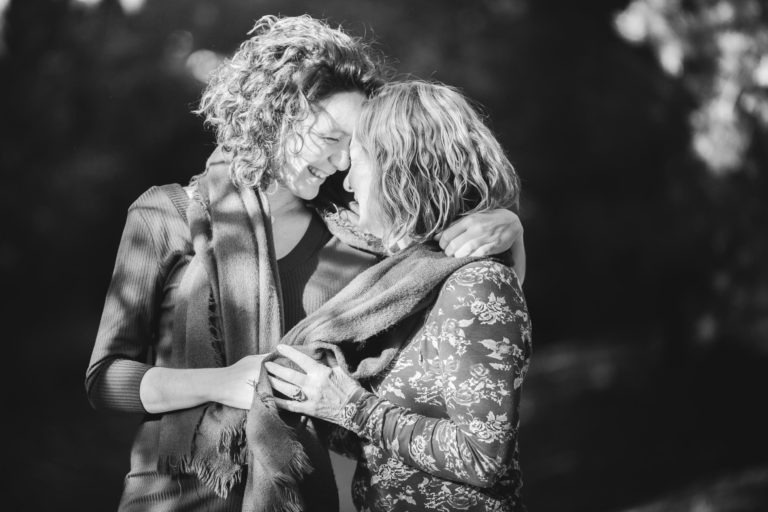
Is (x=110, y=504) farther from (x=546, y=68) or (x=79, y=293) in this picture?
(x=546, y=68)

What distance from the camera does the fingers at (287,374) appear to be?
5.72 ft

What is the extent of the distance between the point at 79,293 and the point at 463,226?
17.8ft

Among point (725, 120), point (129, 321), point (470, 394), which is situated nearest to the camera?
point (470, 394)

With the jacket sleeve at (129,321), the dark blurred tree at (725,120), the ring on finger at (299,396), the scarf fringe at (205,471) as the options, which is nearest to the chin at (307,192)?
the jacket sleeve at (129,321)

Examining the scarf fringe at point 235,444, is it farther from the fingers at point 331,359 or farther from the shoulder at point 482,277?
the shoulder at point 482,277

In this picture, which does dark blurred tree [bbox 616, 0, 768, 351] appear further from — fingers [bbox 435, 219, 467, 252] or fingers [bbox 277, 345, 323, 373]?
fingers [bbox 277, 345, 323, 373]

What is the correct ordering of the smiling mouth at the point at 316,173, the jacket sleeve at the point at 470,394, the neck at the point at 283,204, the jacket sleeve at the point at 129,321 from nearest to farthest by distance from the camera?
the jacket sleeve at the point at 470,394 < the jacket sleeve at the point at 129,321 < the smiling mouth at the point at 316,173 < the neck at the point at 283,204

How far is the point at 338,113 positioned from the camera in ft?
6.79

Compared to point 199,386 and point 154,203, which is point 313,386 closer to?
point 199,386

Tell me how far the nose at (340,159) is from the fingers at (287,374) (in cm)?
56

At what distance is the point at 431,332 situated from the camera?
5.65 feet

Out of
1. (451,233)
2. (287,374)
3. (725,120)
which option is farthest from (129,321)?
(725,120)

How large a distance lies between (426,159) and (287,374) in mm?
543

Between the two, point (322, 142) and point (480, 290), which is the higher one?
point (322, 142)
